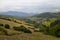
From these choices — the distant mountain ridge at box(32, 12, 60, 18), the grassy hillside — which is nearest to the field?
the grassy hillside

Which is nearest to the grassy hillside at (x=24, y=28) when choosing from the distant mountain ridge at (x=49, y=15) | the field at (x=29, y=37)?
the field at (x=29, y=37)

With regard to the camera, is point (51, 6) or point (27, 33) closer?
point (27, 33)

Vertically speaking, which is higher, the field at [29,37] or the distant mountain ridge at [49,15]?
the distant mountain ridge at [49,15]

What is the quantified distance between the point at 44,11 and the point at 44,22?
17.9 inches

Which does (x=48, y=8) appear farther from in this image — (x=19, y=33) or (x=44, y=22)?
(x=19, y=33)

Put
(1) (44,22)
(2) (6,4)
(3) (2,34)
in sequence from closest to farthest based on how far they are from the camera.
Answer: (3) (2,34)
(1) (44,22)
(2) (6,4)

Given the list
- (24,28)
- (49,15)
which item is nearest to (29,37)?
(24,28)

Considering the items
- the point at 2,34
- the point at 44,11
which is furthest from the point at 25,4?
the point at 2,34

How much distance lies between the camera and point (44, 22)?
468cm

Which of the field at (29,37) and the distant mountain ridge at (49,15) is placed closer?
the field at (29,37)

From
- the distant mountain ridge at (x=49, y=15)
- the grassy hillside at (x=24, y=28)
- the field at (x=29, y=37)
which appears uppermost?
the distant mountain ridge at (x=49, y=15)

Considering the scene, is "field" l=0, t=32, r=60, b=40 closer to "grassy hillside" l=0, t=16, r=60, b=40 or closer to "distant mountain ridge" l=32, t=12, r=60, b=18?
"grassy hillside" l=0, t=16, r=60, b=40

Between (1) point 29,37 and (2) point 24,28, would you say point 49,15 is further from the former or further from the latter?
(1) point 29,37

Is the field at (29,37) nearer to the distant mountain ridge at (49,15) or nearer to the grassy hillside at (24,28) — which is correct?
the grassy hillside at (24,28)
